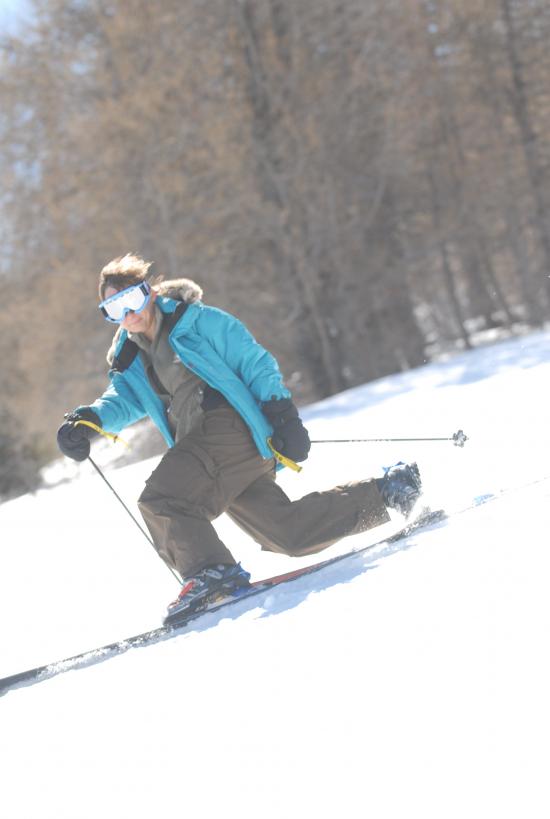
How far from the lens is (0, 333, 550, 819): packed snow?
1.82 meters

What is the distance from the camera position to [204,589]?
3744mm

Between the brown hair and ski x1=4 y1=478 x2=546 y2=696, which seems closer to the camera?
ski x1=4 y1=478 x2=546 y2=696

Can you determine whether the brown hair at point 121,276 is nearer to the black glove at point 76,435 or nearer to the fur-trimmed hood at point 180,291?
the fur-trimmed hood at point 180,291

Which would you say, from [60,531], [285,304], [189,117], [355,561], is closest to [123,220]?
[189,117]

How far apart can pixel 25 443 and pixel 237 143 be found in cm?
640

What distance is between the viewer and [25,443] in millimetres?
15766

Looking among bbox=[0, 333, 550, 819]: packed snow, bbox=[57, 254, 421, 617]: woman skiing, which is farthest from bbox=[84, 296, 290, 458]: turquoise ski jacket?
bbox=[0, 333, 550, 819]: packed snow

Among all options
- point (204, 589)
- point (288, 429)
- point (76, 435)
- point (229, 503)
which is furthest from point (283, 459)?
point (76, 435)

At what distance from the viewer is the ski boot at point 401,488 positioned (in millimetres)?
4086

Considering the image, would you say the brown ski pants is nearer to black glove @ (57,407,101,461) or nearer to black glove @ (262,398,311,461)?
black glove @ (262,398,311,461)

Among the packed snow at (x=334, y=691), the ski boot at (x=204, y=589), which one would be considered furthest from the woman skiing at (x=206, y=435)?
the packed snow at (x=334, y=691)

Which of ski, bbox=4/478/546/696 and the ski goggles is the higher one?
the ski goggles

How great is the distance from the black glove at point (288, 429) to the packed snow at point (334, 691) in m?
0.53

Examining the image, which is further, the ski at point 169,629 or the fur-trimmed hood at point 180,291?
the fur-trimmed hood at point 180,291
